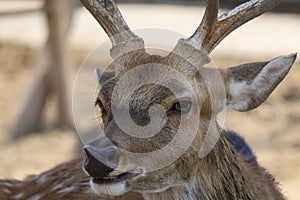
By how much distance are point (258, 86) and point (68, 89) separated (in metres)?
5.20

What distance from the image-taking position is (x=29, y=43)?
462 inches

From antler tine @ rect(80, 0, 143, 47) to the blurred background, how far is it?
10.8ft

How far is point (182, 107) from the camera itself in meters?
4.12

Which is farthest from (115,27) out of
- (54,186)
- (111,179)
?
(54,186)

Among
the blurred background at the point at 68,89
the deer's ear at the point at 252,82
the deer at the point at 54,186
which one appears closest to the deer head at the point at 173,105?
the deer's ear at the point at 252,82

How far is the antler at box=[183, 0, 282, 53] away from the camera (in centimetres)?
418

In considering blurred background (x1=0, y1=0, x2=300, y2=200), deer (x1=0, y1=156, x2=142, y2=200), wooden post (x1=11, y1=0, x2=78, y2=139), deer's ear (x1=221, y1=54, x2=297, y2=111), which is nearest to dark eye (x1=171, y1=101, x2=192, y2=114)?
deer's ear (x1=221, y1=54, x2=297, y2=111)

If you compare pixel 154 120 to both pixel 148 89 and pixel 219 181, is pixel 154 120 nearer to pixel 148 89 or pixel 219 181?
pixel 148 89

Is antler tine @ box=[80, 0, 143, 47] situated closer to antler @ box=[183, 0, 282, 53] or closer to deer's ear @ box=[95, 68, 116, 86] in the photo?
deer's ear @ box=[95, 68, 116, 86]

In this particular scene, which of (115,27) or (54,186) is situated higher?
(115,27)

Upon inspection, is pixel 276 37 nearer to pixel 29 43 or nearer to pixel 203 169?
pixel 29 43

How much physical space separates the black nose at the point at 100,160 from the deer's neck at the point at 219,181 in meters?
0.48

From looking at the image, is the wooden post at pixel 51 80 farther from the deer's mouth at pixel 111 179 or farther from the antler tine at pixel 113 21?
the deer's mouth at pixel 111 179

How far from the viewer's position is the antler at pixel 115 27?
4355 mm
